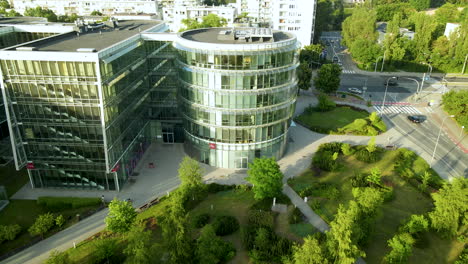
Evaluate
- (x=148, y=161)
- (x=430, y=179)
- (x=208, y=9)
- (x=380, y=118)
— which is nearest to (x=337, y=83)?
(x=380, y=118)

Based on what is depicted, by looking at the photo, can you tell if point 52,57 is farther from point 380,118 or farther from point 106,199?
point 380,118

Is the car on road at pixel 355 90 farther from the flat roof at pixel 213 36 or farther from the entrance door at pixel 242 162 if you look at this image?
the entrance door at pixel 242 162

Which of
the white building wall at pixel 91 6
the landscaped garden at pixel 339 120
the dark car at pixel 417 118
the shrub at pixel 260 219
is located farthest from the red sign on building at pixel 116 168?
the white building wall at pixel 91 6

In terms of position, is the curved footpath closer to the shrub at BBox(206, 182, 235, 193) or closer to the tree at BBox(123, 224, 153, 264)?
the shrub at BBox(206, 182, 235, 193)

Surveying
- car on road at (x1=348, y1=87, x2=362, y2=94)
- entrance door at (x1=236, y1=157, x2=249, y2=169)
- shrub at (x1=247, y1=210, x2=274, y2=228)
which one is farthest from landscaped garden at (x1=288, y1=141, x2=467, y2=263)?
car on road at (x1=348, y1=87, x2=362, y2=94)

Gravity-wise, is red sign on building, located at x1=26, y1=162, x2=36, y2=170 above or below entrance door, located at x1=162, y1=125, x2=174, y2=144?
above
